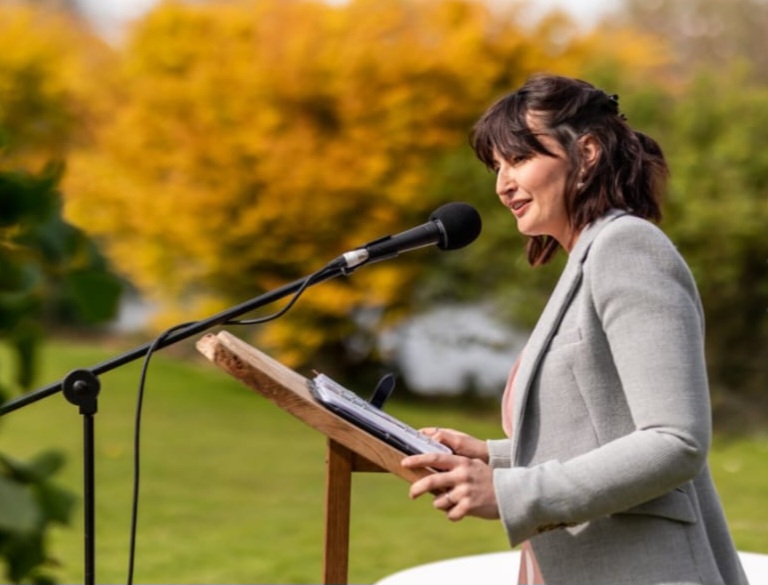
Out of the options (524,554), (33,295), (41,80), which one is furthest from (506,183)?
(41,80)

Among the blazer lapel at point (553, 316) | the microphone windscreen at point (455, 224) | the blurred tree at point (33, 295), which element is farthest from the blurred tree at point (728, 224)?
the blurred tree at point (33, 295)

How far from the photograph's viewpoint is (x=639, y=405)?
1873 millimetres

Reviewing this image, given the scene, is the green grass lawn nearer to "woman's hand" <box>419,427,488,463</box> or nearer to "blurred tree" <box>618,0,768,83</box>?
"woman's hand" <box>419,427,488,463</box>

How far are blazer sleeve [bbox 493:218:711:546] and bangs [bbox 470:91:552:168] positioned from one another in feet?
0.81

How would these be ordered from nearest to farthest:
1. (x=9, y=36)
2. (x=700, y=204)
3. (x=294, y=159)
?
1. (x=700, y=204)
2. (x=294, y=159)
3. (x=9, y=36)

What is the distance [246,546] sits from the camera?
689 cm

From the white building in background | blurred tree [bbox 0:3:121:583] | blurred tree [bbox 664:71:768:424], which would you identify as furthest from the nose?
the white building in background

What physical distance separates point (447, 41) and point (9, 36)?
761cm

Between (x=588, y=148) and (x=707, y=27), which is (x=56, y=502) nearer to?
(x=588, y=148)

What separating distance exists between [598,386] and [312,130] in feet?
31.0

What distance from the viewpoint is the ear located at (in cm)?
210

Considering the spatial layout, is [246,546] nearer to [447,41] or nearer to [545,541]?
[545,541]

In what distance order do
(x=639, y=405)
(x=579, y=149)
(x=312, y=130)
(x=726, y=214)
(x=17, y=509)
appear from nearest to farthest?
(x=17, y=509) < (x=639, y=405) < (x=579, y=149) < (x=726, y=214) < (x=312, y=130)

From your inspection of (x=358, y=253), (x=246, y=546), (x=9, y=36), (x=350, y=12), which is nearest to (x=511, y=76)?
(x=350, y=12)
